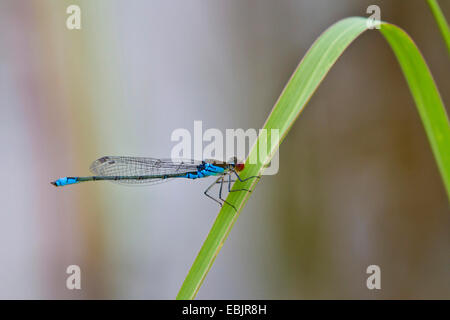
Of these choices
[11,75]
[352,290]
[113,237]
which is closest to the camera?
[11,75]

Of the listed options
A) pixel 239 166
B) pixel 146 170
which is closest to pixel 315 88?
pixel 239 166

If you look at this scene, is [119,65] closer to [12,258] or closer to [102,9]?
[102,9]

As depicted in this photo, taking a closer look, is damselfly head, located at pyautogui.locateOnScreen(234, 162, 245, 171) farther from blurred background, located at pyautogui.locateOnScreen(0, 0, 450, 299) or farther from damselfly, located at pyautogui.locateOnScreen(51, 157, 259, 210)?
blurred background, located at pyautogui.locateOnScreen(0, 0, 450, 299)

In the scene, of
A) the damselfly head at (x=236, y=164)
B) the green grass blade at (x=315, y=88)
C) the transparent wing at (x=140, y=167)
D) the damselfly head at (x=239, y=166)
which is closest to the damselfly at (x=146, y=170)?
the transparent wing at (x=140, y=167)

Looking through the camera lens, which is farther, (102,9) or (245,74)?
(245,74)

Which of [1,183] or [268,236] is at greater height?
[1,183]

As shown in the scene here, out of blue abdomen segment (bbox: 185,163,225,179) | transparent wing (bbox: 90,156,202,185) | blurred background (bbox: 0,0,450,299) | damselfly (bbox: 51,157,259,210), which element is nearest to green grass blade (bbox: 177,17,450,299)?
blue abdomen segment (bbox: 185,163,225,179)

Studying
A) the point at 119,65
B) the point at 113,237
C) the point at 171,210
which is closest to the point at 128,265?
the point at 113,237
